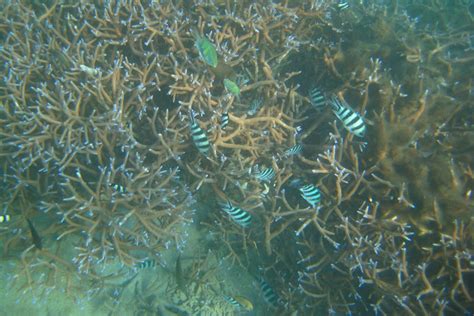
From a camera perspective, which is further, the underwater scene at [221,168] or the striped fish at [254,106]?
the striped fish at [254,106]

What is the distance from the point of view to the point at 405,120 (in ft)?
13.3

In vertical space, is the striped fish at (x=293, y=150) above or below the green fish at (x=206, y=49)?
below

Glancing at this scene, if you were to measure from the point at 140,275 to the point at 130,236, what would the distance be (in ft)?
2.51

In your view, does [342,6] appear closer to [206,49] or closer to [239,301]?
[206,49]

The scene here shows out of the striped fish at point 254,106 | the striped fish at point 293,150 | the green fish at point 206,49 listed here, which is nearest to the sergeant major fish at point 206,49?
the green fish at point 206,49

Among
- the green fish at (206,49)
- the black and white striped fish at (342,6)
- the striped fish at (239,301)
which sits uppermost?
the green fish at (206,49)

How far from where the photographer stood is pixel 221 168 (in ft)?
13.5

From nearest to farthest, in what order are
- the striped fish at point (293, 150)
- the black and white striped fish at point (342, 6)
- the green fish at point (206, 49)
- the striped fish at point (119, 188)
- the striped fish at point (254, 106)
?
1. the green fish at point (206, 49)
2. the striped fish at point (119, 188)
3. the striped fish at point (293, 150)
4. the striped fish at point (254, 106)
5. the black and white striped fish at point (342, 6)

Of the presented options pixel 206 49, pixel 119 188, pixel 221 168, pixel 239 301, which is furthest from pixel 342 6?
pixel 239 301

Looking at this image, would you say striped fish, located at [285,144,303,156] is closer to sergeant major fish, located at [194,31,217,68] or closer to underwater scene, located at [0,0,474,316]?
underwater scene, located at [0,0,474,316]

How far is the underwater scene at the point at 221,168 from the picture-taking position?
12.3 ft

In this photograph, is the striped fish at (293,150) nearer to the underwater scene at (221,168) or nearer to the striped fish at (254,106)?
the underwater scene at (221,168)

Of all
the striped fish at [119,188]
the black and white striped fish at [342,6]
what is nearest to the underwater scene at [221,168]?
the striped fish at [119,188]

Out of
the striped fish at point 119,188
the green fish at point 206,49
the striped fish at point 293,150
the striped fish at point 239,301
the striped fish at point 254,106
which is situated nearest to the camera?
the green fish at point 206,49
